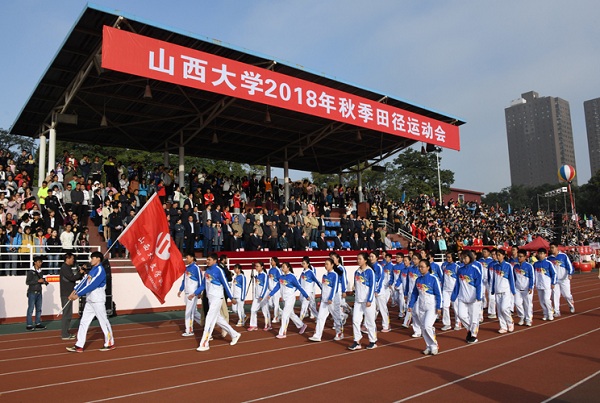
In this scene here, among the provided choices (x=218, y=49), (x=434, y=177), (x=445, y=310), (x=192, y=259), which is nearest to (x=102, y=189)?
(x=218, y=49)

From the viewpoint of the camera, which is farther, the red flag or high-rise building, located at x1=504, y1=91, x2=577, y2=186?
high-rise building, located at x1=504, y1=91, x2=577, y2=186

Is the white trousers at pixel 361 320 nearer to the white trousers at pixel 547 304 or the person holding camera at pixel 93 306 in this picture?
the person holding camera at pixel 93 306

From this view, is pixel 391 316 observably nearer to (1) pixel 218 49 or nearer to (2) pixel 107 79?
(1) pixel 218 49

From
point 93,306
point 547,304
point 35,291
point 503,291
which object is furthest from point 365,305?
point 35,291

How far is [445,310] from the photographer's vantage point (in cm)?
1123

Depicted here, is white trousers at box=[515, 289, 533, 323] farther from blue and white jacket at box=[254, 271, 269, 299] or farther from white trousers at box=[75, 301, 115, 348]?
white trousers at box=[75, 301, 115, 348]

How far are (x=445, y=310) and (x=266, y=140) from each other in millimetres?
15194

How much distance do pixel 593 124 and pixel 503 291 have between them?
150925 millimetres

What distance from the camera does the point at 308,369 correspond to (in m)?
7.27

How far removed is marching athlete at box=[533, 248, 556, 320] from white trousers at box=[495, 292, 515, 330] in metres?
2.10

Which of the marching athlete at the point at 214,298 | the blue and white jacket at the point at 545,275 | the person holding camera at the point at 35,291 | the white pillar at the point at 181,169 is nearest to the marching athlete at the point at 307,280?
the marching athlete at the point at 214,298

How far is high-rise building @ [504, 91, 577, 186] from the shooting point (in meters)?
139

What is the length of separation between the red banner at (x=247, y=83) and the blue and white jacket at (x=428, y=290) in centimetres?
1004

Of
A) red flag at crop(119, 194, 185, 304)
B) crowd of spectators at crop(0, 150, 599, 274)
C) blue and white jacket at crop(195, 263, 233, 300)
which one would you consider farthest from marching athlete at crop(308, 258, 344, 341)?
crowd of spectators at crop(0, 150, 599, 274)
